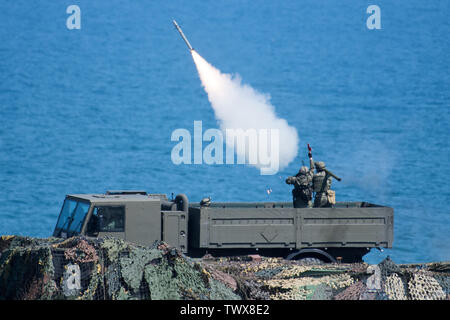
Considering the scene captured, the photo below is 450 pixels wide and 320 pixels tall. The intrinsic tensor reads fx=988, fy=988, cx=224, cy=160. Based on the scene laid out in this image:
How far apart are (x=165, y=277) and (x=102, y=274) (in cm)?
136

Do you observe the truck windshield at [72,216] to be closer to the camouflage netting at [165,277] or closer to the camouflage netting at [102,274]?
the camouflage netting at [165,277]

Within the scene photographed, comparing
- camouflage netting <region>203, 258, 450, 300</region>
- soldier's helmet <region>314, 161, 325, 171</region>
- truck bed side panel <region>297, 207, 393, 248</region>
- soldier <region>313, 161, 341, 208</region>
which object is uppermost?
soldier's helmet <region>314, 161, 325, 171</region>

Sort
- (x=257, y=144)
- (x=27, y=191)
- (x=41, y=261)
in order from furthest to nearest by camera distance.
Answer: (x=27, y=191)
(x=257, y=144)
(x=41, y=261)

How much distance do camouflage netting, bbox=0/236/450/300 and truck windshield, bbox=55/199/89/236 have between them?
1126mm

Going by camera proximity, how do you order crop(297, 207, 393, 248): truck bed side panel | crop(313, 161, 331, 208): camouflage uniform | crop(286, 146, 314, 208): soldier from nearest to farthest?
crop(297, 207, 393, 248): truck bed side panel, crop(286, 146, 314, 208): soldier, crop(313, 161, 331, 208): camouflage uniform

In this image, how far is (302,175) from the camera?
2664 centimetres

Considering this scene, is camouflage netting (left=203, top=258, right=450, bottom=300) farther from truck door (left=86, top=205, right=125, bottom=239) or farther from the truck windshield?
the truck windshield

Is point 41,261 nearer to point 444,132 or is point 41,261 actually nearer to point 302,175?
point 302,175

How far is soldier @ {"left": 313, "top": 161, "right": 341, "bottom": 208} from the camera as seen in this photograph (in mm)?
26531

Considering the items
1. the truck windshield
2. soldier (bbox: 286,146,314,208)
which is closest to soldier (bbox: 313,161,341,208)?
soldier (bbox: 286,146,314,208)

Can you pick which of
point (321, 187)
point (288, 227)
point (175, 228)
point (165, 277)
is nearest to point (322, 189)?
point (321, 187)

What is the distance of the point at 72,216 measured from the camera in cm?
2489

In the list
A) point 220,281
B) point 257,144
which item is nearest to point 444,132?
point 257,144

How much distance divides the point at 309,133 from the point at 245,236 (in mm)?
55573
